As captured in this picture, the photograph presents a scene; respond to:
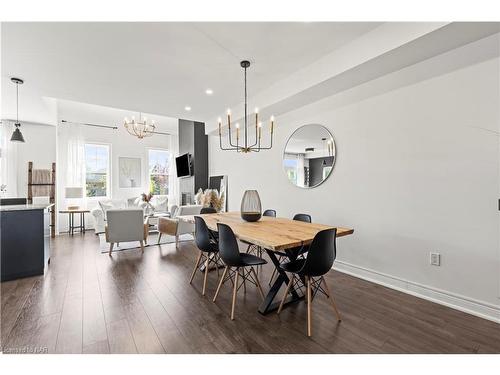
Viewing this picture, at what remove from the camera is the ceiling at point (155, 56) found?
7.30 ft

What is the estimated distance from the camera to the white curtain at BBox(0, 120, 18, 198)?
5461 mm

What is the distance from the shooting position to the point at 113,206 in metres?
6.53

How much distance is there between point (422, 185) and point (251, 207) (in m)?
1.86

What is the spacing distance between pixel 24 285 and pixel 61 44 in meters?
2.75

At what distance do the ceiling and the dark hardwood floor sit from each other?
2612 mm

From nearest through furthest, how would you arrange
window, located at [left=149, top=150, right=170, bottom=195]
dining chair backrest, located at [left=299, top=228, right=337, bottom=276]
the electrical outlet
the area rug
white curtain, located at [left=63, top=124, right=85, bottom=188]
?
dining chair backrest, located at [left=299, top=228, right=337, bottom=276]
the electrical outlet
the area rug
white curtain, located at [left=63, top=124, right=85, bottom=188]
window, located at [left=149, top=150, right=170, bottom=195]

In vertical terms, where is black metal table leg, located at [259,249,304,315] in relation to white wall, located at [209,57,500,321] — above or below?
below

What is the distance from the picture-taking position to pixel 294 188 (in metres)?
4.02

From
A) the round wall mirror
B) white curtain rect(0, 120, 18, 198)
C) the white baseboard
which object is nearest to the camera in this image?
the white baseboard

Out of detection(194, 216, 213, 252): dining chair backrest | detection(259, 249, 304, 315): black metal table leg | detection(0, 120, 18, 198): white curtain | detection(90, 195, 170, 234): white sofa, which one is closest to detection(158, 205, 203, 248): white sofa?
detection(90, 195, 170, 234): white sofa

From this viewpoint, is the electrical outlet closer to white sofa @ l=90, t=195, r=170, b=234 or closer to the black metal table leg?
the black metal table leg

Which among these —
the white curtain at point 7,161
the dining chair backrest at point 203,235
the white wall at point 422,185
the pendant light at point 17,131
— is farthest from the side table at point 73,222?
the white wall at point 422,185

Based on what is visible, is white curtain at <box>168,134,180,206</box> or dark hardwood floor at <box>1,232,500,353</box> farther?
white curtain at <box>168,134,180,206</box>
